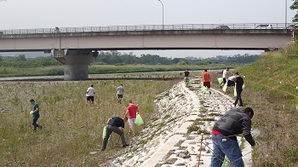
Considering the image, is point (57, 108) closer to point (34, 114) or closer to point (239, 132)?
point (34, 114)

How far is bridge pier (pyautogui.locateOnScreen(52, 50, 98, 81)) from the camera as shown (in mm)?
52141

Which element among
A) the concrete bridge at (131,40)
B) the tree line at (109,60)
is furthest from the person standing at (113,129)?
the tree line at (109,60)

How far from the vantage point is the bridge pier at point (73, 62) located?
5214 centimetres

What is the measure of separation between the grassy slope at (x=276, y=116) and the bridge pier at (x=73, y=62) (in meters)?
31.2

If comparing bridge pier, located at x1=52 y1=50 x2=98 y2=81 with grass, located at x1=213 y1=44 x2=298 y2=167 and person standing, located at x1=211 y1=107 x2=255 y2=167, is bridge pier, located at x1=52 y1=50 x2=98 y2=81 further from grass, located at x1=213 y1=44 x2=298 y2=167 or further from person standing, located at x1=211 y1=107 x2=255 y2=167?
person standing, located at x1=211 y1=107 x2=255 y2=167

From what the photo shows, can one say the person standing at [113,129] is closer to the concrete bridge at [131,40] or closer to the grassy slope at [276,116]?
the grassy slope at [276,116]

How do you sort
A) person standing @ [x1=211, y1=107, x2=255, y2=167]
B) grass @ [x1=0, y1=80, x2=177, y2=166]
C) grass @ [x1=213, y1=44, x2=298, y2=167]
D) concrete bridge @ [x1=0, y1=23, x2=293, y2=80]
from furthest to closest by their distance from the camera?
concrete bridge @ [x1=0, y1=23, x2=293, y2=80]
grass @ [x1=0, y1=80, x2=177, y2=166]
grass @ [x1=213, y1=44, x2=298, y2=167]
person standing @ [x1=211, y1=107, x2=255, y2=167]

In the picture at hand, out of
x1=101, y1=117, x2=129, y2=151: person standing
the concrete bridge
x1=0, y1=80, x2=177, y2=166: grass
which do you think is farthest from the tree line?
x1=101, y1=117, x2=129, y2=151: person standing

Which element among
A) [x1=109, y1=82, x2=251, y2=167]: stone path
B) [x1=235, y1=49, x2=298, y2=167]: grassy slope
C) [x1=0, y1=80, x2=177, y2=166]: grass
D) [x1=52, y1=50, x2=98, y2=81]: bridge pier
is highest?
[x1=52, y1=50, x2=98, y2=81]: bridge pier

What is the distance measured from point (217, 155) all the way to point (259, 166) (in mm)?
930

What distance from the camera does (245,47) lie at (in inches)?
1718

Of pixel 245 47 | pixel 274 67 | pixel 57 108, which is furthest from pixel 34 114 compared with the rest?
pixel 245 47

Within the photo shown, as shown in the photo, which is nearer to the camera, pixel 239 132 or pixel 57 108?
pixel 239 132

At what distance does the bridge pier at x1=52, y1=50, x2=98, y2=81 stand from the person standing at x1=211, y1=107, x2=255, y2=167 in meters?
46.6
